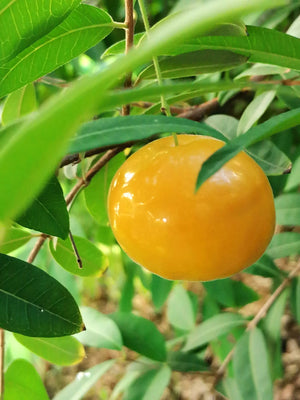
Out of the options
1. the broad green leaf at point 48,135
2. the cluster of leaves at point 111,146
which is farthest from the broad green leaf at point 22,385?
the broad green leaf at point 48,135

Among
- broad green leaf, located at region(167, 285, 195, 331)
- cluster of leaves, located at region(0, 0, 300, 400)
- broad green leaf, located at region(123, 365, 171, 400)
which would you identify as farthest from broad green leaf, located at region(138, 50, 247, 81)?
broad green leaf, located at region(167, 285, 195, 331)

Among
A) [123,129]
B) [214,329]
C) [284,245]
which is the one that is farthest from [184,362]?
[123,129]

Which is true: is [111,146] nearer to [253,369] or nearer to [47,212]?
[47,212]

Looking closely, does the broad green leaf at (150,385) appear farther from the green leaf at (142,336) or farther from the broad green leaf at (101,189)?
the broad green leaf at (101,189)

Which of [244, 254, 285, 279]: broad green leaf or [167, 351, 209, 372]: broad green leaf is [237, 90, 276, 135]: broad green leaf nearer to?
[244, 254, 285, 279]: broad green leaf

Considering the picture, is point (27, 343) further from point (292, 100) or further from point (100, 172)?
point (292, 100)

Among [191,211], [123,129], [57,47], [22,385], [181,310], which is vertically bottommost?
Answer: [181,310]
